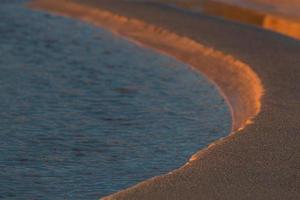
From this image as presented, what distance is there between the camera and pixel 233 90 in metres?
9.34

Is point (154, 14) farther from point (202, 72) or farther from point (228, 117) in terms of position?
point (228, 117)

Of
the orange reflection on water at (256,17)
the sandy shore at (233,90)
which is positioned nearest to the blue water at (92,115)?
the sandy shore at (233,90)

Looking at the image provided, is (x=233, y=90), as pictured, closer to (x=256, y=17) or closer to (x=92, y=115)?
(x=92, y=115)

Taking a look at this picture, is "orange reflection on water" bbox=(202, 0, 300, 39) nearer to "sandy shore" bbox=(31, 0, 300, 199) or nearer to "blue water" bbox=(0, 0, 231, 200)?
"sandy shore" bbox=(31, 0, 300, 199)

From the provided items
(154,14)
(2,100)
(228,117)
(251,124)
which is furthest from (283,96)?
(154,14)

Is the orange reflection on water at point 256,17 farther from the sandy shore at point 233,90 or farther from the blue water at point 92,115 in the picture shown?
the blue water at point 92,115

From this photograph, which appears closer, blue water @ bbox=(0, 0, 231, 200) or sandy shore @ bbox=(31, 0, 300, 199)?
sandy shore @ bbox=(31, 0, 300, 199)

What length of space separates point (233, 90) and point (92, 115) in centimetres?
155

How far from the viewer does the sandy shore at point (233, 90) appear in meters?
5.90

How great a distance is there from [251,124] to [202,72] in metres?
2.93

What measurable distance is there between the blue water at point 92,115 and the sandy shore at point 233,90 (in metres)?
0.26

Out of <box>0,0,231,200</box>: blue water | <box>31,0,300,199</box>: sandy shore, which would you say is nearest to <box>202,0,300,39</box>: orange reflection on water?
<box>31,0,300,199</box>: sandy shore

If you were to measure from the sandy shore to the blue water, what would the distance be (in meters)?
0.26

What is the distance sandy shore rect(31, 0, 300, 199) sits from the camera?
5.90 metres
